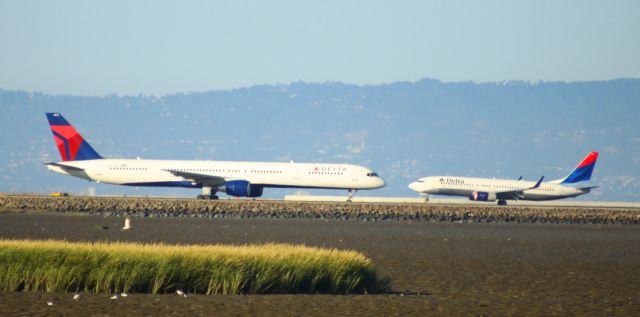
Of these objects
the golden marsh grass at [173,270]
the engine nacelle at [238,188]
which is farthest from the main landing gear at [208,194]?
the golden marsh grass at [173,270]

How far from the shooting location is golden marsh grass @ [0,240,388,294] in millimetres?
29203

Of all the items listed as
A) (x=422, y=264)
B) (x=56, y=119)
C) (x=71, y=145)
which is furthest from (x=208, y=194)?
(x=422, y=264)

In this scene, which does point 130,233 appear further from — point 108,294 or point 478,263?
point 108,294

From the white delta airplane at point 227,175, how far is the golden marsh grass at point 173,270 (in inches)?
2254

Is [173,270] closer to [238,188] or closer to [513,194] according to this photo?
[238,188]

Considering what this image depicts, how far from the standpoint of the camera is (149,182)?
302 feet

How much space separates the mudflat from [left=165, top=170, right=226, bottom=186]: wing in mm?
17875

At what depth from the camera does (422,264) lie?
41656mm

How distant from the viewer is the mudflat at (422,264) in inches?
1089

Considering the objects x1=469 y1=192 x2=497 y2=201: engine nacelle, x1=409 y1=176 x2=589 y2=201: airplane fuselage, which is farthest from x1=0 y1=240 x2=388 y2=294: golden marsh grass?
x1=409 y1=176 x2=589 y2=201: airplane fuselage

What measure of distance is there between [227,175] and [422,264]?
4999cm

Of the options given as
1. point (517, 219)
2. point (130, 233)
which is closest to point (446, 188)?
point (517, 219)

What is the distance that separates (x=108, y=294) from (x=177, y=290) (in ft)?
5.65

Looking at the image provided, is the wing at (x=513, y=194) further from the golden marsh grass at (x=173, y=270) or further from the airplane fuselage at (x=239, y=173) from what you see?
the golden marsh grass at (x=173, y=270)
